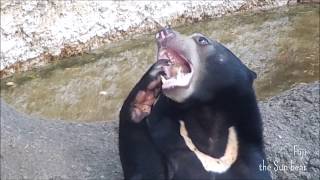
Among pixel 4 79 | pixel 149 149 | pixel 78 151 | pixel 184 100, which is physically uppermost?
pixel 184 100

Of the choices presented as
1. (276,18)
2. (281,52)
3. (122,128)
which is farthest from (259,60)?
(122,128)

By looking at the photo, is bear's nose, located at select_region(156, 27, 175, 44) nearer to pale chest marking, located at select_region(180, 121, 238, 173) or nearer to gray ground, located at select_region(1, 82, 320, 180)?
pale chest marking, located at select_region(180, 121, 238, 173)

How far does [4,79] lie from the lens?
3787 millimetres

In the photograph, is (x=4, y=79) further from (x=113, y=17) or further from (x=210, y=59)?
(x=210, y=59)

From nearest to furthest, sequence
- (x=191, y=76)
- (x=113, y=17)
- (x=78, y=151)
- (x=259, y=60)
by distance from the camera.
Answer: (x=191, y=76) → (x=78, y=151) → (x=259, y=60) → (x=113, y=17)

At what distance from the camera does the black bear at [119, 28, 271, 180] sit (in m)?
1.38

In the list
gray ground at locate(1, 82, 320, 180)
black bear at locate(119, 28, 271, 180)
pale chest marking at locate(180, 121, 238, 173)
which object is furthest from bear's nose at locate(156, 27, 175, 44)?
gray ground at locate(1, 82, 320, 180)

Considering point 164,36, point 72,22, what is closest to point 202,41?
point 164,36

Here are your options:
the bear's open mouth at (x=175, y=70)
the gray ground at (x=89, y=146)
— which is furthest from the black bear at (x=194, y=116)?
the gray ground at (x=89, y=146)

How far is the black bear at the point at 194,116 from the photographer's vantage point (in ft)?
4.53

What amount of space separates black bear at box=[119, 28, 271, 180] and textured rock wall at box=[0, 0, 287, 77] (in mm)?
2433

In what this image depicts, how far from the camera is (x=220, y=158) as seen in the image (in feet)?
4.80

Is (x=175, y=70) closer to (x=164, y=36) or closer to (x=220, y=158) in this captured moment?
(x=164, y=36)

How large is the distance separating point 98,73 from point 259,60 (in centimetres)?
76
